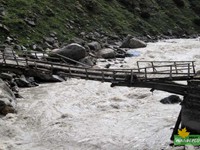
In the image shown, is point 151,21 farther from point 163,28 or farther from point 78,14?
point 78,14

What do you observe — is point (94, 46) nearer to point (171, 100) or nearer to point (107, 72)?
point (107, 72)

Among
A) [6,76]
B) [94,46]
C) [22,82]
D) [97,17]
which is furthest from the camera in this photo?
[97,17]

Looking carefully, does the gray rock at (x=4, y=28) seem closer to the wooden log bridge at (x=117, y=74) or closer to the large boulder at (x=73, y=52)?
the large boulder at (x=73, y=52)

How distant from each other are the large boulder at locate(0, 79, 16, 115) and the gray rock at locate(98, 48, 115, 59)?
23.4m

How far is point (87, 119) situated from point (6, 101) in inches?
250

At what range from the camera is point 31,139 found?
23.9 m

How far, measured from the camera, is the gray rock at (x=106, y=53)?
5081 centimetres

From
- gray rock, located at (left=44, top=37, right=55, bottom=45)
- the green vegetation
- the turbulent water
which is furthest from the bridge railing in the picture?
gray rock, located at (left=44, top=37, right=55, bottom=45)

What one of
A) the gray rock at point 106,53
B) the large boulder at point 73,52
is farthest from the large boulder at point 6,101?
the gray rock at point 106,53

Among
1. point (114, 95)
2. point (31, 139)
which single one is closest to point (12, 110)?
point (31, 139)

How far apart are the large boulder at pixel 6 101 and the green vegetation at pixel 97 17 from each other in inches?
726

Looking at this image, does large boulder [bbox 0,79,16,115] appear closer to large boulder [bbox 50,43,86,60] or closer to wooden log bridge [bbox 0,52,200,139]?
wooden log bridge [bbox 0,52,200,139]

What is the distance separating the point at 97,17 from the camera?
6656cm

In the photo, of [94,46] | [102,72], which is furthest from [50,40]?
[102,72]
